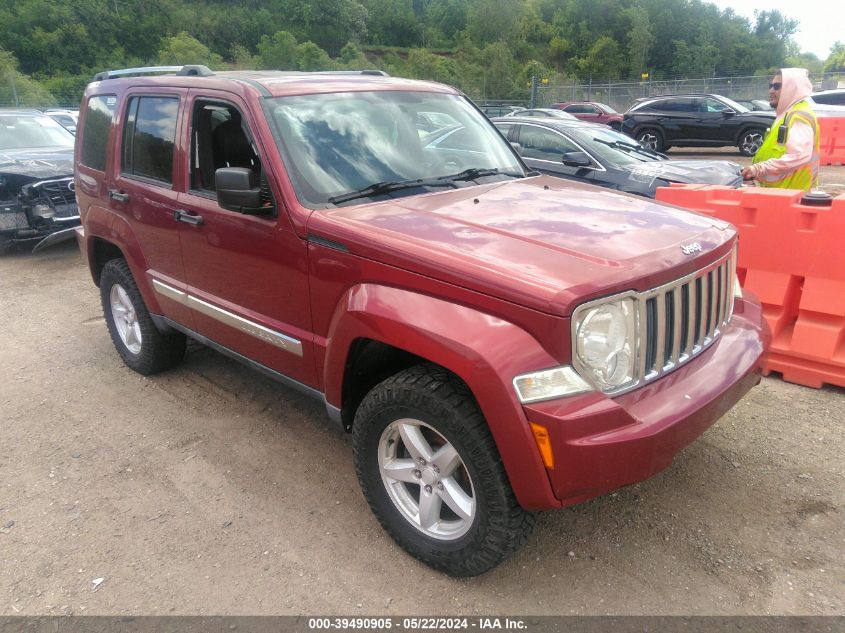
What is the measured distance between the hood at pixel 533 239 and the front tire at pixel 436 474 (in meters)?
0.46

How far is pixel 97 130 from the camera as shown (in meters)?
4.43

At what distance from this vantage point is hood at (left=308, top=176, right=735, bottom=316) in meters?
2.23

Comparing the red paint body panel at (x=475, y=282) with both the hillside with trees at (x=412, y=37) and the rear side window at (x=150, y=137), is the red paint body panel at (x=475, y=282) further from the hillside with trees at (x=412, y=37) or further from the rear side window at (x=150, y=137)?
the hillside with trees at (x=412, y=37)

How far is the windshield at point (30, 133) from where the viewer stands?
29.8 ft

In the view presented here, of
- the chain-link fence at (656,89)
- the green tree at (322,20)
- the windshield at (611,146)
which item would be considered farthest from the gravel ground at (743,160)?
the green tree at (322,20)

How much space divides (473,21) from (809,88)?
107 m

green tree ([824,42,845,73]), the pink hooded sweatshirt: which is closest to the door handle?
the pink hooded sweatshirt

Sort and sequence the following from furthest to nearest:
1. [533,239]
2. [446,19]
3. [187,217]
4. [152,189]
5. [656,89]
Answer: [446,19], [656,89], [152,189], [187,217], [533,239]

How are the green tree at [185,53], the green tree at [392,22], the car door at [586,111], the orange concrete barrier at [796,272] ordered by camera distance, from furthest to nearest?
the green tree at [392,22] → the green tree at [185,53] → the car door at [586,111] → the orange concrete barrier at [796,272]

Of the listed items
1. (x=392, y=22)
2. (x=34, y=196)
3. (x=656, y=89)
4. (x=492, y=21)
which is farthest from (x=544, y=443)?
(x=392, y=22)

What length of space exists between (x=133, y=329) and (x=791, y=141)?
5.28 metres

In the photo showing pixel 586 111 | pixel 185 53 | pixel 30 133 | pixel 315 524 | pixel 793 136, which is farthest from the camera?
pixel 185 53

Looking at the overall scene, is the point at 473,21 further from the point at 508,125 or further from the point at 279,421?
the point at 279,421

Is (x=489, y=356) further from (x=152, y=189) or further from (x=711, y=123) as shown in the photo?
(x=711, y=123)
